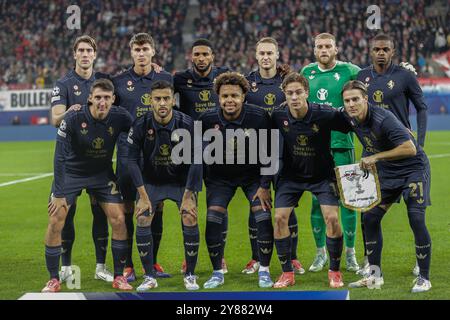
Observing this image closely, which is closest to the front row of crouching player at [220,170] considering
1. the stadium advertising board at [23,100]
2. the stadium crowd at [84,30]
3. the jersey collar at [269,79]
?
the jersey collar at [269,79]

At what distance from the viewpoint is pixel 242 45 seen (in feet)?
112

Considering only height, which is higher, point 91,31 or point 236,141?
point 91,31

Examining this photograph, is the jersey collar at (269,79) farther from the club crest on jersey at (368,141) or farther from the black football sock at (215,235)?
the black football sock at (215,235)

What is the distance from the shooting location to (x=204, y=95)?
8414 millimetres

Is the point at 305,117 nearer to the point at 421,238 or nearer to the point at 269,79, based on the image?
the point at 269,79

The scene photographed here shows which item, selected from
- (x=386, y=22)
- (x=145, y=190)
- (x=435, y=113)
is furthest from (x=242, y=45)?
(x=145, y=190)

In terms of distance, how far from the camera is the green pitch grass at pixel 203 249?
764cm

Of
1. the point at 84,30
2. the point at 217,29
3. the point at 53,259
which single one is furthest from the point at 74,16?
the point at 53,259

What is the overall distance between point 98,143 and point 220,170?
1.19 meters

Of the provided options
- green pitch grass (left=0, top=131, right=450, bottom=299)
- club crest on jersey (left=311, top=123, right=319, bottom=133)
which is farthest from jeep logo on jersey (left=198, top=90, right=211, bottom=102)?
green pitch grass (left=0, top=131, right=450, bottom=299)

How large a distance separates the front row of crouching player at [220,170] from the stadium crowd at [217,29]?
78.9ft

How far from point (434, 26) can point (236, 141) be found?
2748cm
